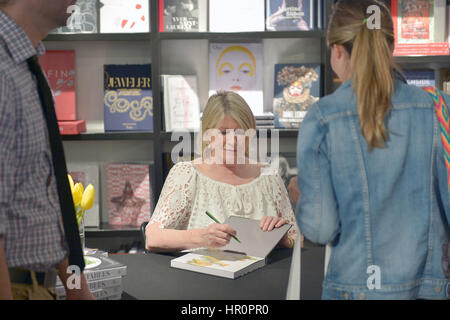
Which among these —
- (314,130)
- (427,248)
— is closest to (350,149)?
(314,130)

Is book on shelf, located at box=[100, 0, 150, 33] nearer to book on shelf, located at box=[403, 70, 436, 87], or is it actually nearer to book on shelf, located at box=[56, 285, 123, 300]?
book on shelf, located at box=[403, 70, 436, 87]

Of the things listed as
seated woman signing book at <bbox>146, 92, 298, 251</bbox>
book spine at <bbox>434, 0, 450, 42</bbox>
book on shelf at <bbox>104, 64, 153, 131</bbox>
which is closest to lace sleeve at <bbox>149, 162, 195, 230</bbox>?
seated woman signing book at <bbox>146, 92, 298, 251</bbox>

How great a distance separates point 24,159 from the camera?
32.9 inches

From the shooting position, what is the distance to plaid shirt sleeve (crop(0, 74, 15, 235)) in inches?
31.1

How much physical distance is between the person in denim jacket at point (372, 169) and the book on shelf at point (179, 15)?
66.6 inches

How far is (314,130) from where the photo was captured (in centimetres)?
94

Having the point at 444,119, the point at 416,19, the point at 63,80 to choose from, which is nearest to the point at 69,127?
the point at 63,80

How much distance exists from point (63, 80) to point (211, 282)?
1767 mm

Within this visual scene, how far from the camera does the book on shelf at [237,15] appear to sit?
99.5 inches

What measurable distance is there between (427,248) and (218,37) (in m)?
1.75

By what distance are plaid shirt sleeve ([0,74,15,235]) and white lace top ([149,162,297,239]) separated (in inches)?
43.4

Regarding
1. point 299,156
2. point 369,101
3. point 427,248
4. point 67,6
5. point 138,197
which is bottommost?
point 138,197

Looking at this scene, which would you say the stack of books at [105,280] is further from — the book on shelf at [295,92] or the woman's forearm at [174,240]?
the book on shelf at [295,92]

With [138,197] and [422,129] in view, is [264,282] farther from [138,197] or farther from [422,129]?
[138,197]
